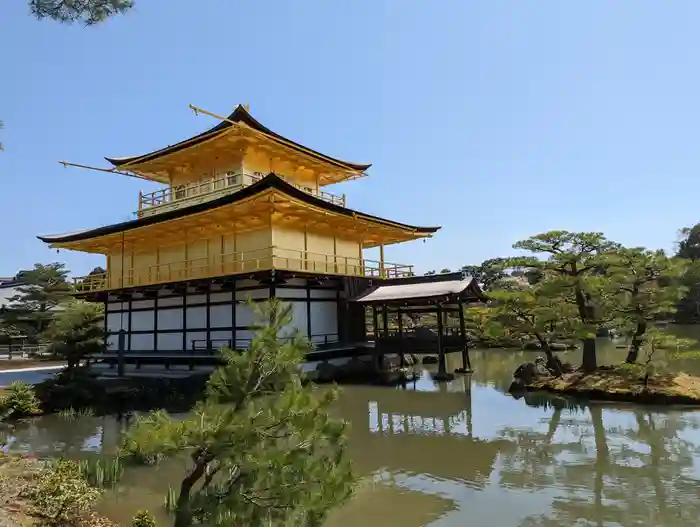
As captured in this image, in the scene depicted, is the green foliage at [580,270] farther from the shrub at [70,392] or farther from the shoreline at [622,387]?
the shrub at [70,392]

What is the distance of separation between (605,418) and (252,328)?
1064cm

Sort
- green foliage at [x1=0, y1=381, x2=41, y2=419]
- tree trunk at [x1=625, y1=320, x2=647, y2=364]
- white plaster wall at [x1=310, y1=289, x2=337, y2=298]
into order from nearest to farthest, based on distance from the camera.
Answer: green foliage at [x1=0, y1=381, x2=41, y2=419] < tree trunk at [x1=625, y1=320, x2=647, y2=364] < white plaster wall at [x1=310, y1=289, x2=337, y2=298]

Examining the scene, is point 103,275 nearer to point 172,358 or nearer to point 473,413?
point 172,358

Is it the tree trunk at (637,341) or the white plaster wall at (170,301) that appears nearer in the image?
the tree trunk at (637,341)

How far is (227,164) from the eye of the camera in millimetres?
22109

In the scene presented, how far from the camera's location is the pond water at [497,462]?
6.68 metres

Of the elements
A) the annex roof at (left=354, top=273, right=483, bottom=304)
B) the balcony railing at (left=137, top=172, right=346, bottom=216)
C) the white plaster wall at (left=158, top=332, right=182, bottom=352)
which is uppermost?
the balcony railing at (left=137, top=172, right=346, bottom=216)

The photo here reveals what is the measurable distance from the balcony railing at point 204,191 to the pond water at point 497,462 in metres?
10.2

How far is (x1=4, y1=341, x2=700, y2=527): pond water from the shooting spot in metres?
6.68

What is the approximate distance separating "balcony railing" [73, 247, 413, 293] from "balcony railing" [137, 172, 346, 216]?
2.72 meters

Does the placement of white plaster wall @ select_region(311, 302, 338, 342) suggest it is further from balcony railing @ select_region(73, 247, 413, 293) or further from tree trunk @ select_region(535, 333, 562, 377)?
tree trunk @ select_region(535, 333, 562, 377)

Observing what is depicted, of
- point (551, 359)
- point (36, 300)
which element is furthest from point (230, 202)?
point (36, 300)

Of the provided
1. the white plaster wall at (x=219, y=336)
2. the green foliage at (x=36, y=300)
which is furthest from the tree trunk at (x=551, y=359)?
the green foliage at (x=36, y=300)

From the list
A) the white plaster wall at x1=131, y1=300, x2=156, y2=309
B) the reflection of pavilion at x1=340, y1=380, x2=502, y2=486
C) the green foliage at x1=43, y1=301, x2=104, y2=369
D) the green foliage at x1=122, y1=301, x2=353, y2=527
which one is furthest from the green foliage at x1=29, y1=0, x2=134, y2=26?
the white plaster wall at x1=131, y1=300, x2=156, y2=309
